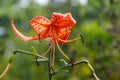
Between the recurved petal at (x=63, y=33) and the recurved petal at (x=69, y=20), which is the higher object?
the recurved petal at (x=69, y=20)

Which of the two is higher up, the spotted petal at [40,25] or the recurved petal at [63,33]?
the spotted petal at [40,25]

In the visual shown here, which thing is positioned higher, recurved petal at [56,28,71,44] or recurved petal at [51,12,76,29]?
recurved petal at [51,12,76,29]

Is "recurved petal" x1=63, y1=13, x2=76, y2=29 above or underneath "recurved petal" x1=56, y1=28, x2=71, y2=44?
above

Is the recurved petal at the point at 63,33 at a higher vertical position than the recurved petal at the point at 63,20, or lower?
lower

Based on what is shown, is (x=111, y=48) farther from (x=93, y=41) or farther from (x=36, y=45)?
(x=36, y=45)

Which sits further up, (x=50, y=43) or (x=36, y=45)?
(x=50, y=43)

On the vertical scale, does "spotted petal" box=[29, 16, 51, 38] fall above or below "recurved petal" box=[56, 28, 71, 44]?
above

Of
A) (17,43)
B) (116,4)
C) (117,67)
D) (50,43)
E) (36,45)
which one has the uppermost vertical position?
(50,43)

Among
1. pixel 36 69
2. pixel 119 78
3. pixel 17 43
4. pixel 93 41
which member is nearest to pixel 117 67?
pixel 119 78
